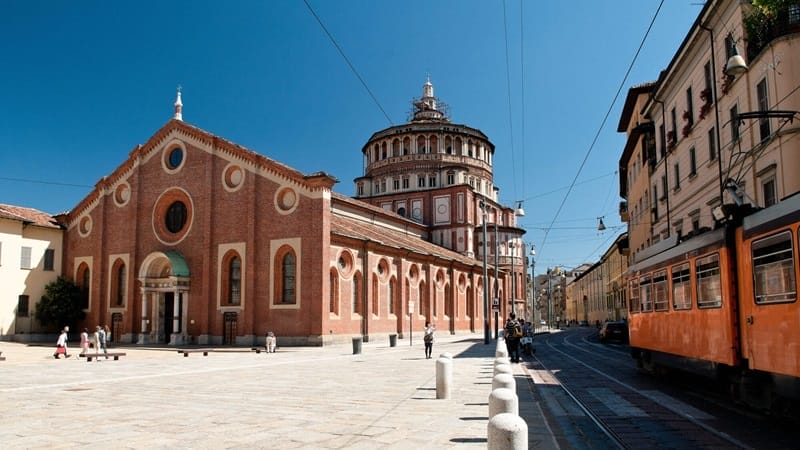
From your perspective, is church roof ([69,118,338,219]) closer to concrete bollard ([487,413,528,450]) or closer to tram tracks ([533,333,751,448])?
tram tracks ([533,333,751,448])

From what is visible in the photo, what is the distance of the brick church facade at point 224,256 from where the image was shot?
113 ft

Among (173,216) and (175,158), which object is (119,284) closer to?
(173,216)

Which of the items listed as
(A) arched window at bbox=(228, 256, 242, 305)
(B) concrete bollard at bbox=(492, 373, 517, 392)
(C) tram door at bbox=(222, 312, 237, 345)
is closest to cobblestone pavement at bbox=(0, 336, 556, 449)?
(B) concrete bollard at bbox=(492, 373, 517, 392)

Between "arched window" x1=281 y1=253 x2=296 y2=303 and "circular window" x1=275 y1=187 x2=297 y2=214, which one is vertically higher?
"circular window" x1=275 y1=187 x2=297 y2=214

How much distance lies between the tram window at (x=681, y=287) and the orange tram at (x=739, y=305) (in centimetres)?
2

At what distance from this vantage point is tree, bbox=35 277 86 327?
40125 mm

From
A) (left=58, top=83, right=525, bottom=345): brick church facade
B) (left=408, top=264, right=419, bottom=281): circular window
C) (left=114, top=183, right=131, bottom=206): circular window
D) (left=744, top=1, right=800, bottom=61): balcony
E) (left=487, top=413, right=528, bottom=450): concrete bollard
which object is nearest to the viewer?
(left=487, top=413, right=528, bottom=450): concrete bollard

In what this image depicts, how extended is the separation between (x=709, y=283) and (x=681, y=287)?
6.15 ft

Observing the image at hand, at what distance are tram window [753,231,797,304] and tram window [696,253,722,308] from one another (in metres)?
1.44

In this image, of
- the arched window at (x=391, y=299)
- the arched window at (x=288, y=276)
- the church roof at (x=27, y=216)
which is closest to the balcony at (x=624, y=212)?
the arched window at (x=391, y=299)

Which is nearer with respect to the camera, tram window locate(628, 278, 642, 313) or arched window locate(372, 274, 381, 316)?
tram window locate(628, 278, 642, 313)

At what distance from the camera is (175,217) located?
39875mm

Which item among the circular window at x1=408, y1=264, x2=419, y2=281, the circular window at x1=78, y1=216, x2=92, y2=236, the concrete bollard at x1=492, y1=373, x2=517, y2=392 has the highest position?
the circular window at x1=78, y1=216, x2=92, y2=236

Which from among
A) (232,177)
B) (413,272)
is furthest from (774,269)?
(413,272)
